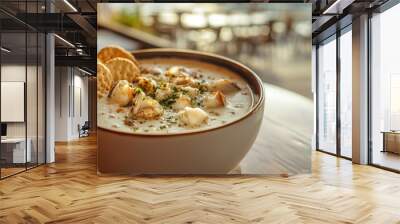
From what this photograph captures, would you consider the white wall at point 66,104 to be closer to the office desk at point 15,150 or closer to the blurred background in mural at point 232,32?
the office desk at point 15,150

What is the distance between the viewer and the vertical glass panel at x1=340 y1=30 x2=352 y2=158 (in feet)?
26.7

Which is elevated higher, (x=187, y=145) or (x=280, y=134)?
(x=280, y=134)

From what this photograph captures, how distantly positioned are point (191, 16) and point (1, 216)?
12.9ft

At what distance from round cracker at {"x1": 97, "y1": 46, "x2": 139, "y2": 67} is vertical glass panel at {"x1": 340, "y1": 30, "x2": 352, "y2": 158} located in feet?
15.6

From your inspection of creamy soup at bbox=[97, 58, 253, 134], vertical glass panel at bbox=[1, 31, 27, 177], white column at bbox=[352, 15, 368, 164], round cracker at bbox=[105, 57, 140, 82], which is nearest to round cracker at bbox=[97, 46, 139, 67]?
round cracker at bbox=[105, 57, 140, 82]

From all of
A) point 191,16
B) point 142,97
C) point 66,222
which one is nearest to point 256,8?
point 191,16

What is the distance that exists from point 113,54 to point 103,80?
17.8 inches

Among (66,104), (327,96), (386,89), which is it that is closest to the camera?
(386,89)

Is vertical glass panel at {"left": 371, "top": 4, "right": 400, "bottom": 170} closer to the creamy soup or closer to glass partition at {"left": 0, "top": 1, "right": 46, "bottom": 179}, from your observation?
the creamy soup

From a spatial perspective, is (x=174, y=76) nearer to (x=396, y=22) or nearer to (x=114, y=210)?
(x=114, y=210)

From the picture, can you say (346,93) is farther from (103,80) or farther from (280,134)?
(103,80)

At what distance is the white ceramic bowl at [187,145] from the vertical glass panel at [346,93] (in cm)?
324

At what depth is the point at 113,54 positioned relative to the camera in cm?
595

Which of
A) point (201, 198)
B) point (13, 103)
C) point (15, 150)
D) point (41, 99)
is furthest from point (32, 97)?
point (201, 198)
